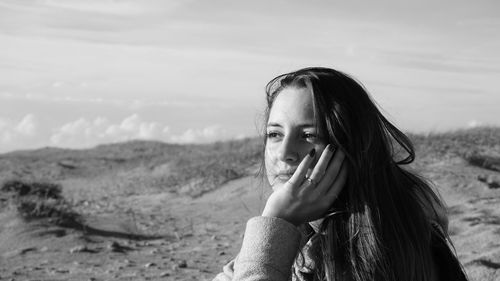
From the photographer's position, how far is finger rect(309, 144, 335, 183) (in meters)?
2.22

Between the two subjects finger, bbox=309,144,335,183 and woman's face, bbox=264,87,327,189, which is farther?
woman's face, bbox=264,87,327,189

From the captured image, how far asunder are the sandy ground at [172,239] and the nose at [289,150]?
1.80m

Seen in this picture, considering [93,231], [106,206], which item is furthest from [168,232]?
[106,206]

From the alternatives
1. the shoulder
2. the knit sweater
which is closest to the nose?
the knit sweater

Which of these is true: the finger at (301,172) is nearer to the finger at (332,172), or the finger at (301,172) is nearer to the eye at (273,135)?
the finger at (332,172)

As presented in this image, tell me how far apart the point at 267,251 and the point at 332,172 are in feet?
1.12

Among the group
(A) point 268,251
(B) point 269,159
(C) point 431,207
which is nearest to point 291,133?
(B) point 269,159

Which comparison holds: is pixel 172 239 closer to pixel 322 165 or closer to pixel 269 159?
pixel 269 159

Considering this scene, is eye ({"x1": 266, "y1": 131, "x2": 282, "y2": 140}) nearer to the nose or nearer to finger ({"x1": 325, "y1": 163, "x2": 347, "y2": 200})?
the nose

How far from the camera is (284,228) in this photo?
2.15 metres

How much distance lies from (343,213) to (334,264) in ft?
0.63

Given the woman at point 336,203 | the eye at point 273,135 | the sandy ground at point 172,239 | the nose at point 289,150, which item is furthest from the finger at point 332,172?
the sandy ground at point 172,239

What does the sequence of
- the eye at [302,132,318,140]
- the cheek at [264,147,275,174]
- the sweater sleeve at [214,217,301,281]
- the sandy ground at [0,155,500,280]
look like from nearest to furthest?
the sweater sleeve at [214,217,301,281]
the eye at [302,132,318,140]
the cheek at [264,147,275,174]
the sandy ground at [0,155,500,280]

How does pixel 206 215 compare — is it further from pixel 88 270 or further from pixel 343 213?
pixel 343 213
